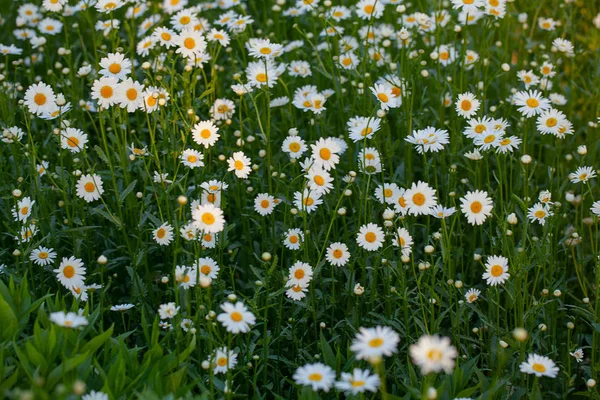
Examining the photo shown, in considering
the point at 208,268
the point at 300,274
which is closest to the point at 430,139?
the point at 300,274

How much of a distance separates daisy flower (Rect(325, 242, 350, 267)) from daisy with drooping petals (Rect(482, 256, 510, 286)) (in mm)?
574

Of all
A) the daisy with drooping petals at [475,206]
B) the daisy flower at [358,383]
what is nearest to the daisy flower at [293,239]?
the daisy with drooping petals at [475,206]

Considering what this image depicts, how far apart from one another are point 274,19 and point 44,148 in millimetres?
1791

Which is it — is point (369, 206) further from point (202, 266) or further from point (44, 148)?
point (44, 148)

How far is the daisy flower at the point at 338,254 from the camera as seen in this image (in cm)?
337

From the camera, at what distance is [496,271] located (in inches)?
126

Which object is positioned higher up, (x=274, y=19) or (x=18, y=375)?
(x=274, y=19)

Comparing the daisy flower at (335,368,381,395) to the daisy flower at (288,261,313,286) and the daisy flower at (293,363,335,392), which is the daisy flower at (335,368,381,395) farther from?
the daisy flower at (288,261,313,286)

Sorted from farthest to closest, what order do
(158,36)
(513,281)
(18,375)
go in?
(158,36), (513,281), (18,375)

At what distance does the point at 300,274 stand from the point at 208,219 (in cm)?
51

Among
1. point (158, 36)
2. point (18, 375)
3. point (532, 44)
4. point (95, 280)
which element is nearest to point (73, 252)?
point (95, 280)

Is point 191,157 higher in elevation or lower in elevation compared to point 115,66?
lower

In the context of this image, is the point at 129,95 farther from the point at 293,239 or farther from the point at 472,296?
the point at 472,296

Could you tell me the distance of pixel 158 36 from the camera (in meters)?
4.06
